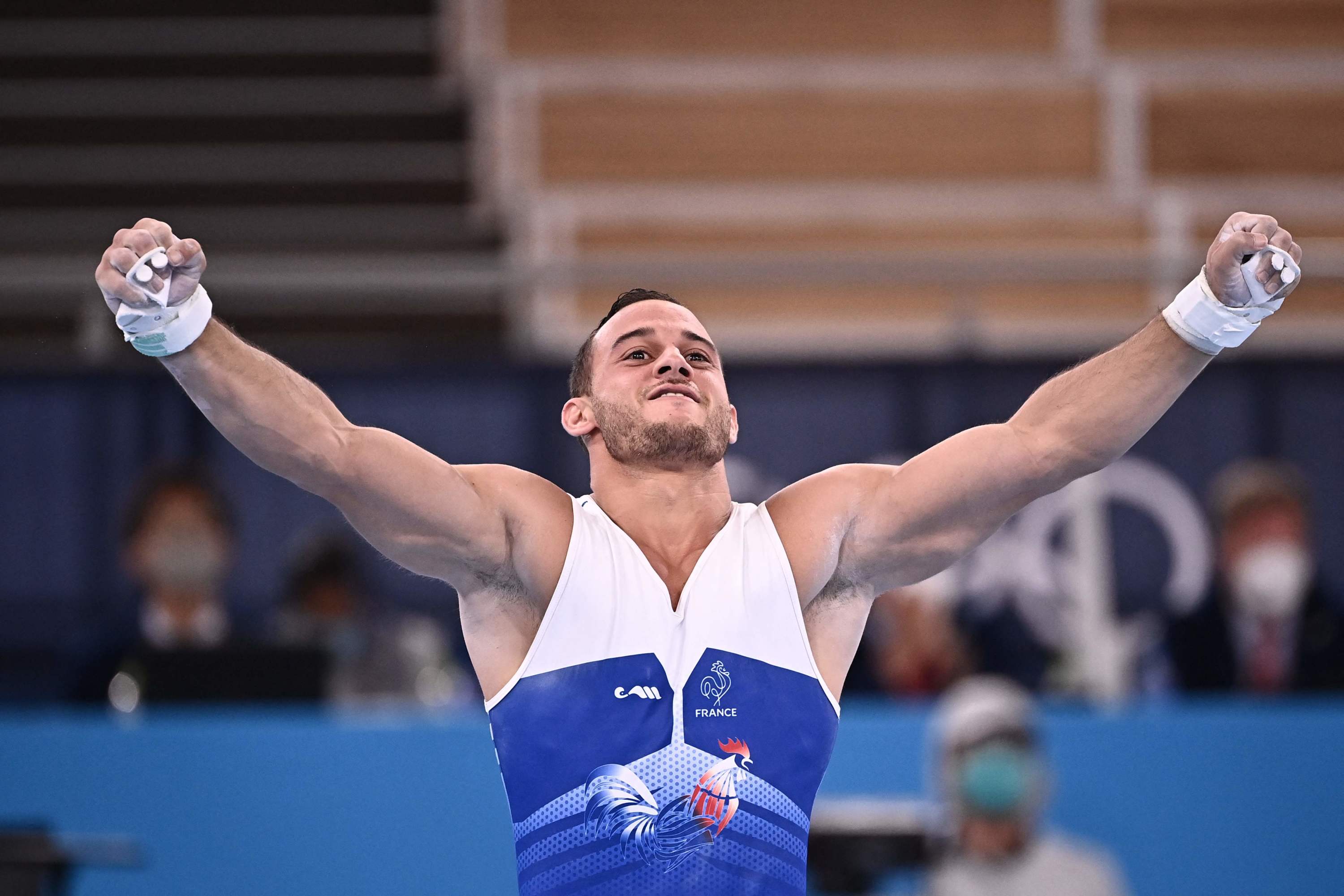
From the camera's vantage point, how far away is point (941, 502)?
3.73 m

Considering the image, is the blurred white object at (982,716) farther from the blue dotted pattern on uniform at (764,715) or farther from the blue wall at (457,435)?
the blue dotted pattern on uniform at (764,715)

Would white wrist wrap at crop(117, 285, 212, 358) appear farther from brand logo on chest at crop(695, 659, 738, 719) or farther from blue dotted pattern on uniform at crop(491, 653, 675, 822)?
brand logo on chest at crop(695, 659, 738, 719)

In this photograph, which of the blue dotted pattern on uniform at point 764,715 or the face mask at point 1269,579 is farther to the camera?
the face mask at point 1269,579

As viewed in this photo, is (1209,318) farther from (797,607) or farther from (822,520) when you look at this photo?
(797,607)

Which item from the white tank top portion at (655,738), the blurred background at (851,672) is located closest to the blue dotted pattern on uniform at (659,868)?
the white tank top portion at (655,738)

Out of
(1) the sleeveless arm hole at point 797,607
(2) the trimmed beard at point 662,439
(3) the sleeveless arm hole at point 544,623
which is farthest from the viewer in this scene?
(2) the trimmed beard at point 662,439

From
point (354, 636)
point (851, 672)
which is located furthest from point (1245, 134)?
point (354, 636)

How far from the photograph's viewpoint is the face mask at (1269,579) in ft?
20.7

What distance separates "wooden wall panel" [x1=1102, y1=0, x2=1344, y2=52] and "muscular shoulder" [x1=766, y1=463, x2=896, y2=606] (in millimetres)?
7588

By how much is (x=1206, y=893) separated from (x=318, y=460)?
14.1ft

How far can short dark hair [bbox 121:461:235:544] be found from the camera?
19.7 feet

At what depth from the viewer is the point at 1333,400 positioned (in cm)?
653

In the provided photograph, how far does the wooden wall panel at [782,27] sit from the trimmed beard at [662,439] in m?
6.87

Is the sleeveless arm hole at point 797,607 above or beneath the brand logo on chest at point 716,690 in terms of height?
above
